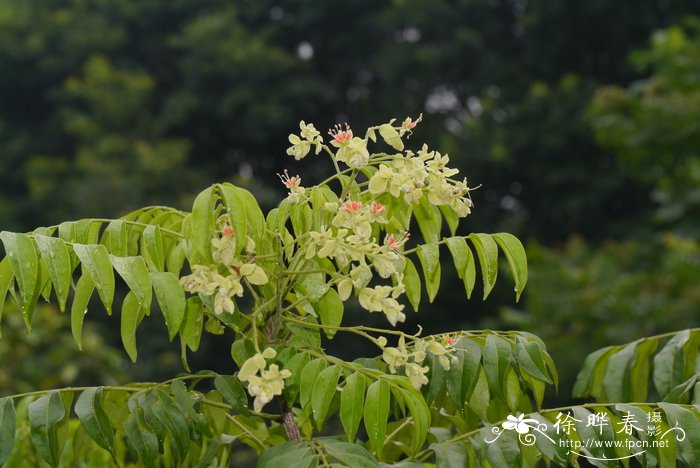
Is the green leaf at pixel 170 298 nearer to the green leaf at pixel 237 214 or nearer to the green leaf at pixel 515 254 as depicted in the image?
the green leaf at pixel 237 214

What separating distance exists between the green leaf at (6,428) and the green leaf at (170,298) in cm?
27

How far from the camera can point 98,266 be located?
1194mm

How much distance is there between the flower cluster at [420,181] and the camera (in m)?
1.27

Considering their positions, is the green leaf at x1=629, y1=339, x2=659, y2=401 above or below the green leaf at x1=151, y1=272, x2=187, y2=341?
below

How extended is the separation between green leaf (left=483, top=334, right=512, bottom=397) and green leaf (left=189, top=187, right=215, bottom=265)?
40 centimetres

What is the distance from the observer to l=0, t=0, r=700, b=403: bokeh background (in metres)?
12.2

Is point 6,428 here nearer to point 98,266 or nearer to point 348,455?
point 98,266

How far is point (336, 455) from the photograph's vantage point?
122cm

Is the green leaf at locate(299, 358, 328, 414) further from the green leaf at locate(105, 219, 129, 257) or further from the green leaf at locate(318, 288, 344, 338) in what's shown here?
the green leaf at locate(105, 219, 129, 257)

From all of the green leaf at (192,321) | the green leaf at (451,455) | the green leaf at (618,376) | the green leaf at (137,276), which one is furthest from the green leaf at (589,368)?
the green leaf at (137,276)

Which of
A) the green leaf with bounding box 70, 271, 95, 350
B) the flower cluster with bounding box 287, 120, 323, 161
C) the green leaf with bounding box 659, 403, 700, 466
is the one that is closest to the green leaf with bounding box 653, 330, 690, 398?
the green leaf with bounding box 659, 403, 700, 466

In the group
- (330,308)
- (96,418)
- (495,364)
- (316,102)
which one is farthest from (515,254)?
(316,102)

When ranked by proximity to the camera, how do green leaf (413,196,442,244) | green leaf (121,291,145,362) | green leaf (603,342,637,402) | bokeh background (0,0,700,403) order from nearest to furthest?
green leaf (121,291,145,362), green leaf (413,196,442,244), green leaf (603,342,637,402), bokeh background (0,0,700,403)

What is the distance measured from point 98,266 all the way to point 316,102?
1313 centimetres
